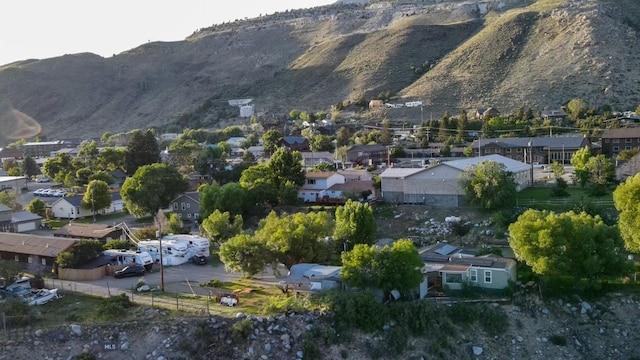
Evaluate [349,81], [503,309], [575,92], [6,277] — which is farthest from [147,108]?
[503,309]

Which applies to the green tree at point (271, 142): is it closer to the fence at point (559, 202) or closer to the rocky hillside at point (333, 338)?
the fence at point (559, 202)

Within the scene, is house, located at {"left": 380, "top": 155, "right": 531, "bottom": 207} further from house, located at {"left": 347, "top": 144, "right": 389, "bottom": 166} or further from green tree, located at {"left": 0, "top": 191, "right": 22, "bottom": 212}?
green tree, located at {"left": 0, "top": 191, "right": 22, "bottom": 212}

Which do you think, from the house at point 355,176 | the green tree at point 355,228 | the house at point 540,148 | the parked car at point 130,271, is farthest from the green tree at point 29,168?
the green tree at point 355,228

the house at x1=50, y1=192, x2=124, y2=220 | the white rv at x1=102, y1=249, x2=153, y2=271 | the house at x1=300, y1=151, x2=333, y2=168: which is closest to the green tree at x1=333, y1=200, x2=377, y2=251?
the white rv at x1=102, y1=249, x2=153, y2=271

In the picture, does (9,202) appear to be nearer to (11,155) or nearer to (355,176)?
(355,176)

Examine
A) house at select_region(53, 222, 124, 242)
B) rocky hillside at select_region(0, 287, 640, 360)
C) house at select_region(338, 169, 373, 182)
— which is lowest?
rocky hillside at select_region(0, 287, 640, 360)

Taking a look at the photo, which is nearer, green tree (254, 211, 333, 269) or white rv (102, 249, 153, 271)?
green tree (254, 211, 333, 269)

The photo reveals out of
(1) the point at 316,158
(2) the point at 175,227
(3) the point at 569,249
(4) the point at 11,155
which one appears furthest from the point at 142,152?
(3) the point at 569,249
